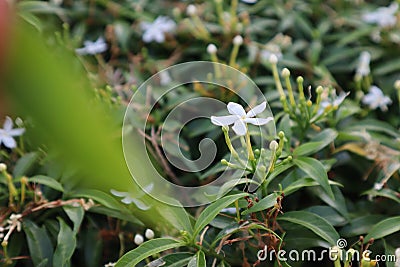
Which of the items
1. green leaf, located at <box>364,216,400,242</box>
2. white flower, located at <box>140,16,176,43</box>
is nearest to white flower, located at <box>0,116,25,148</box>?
white flower, located at <box>140,16,176,43</box>

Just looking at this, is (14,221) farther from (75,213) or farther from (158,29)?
(158,29)

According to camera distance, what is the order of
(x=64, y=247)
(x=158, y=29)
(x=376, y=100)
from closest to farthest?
(x=64, y=247), (x=376, y=100), (x=158, y=29)

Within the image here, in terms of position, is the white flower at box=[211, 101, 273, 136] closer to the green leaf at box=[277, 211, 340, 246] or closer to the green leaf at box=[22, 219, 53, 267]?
the green leaf at box=[277, 211, 340, 246]

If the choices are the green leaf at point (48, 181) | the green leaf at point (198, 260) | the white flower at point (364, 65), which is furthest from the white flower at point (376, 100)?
the green leaf at point (48, 181)
